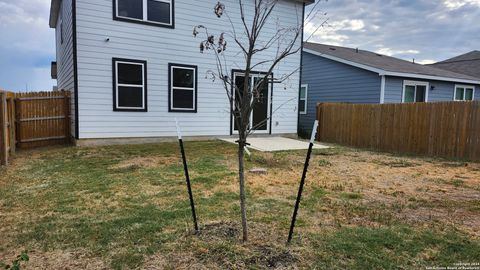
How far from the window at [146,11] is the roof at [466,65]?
56.4 ft

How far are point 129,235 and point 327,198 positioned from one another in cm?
265

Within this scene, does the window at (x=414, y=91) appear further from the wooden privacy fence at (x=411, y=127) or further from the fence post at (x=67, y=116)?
the fence post at (x=67, y=116)

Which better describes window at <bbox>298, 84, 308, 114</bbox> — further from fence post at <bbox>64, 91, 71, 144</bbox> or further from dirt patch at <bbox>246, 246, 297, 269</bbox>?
dirt patch at <bbox>246, 246, 297, 269</bbox>

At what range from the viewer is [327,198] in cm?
451

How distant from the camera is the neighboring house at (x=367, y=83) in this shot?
13.0m

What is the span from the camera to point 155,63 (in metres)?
9.93

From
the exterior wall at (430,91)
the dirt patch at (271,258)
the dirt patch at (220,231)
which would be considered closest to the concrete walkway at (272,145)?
the exterior wall at (430,91)

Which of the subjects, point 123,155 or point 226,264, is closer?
point 226,264

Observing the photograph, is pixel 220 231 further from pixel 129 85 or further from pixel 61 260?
pixel 129 85

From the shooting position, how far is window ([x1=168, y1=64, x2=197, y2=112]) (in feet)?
33.6

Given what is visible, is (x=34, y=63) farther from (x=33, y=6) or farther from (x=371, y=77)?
(x=371, y=77)

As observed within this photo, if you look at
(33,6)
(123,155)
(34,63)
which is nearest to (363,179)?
(123,155)

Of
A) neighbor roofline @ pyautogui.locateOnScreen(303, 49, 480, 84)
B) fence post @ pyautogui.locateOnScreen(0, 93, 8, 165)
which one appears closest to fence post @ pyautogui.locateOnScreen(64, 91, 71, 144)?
fence post @ pyautogui.locateOnScreen(0, 93, 8, 165)

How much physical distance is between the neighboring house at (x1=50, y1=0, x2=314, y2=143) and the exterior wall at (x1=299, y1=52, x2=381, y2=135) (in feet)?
13.4
